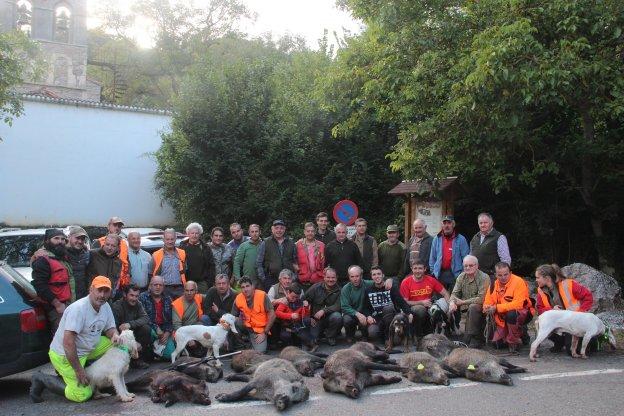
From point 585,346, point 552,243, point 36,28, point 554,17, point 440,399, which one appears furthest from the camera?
point 36,28

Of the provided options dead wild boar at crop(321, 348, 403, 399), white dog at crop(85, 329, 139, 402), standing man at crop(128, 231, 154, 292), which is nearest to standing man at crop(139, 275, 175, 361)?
standing man at crop(128, 231, 154, 292)

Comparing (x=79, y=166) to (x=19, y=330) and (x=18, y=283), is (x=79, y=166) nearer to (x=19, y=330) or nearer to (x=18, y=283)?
(x=18, y=283)

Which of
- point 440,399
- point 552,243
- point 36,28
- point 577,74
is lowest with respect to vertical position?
point 440,399

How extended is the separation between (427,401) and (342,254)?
398cm

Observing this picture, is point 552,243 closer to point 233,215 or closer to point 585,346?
point 585,346

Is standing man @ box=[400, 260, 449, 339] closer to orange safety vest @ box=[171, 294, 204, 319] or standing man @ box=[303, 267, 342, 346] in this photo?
standing man @ box=[303, 267, 342, 346]

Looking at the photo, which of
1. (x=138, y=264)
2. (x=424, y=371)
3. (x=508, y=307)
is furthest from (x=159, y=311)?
(x=508, y=307)

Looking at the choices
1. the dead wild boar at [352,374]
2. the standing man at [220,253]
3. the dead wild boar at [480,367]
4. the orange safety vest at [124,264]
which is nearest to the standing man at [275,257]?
the standing man at [220,253]

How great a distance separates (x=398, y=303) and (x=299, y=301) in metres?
1.47

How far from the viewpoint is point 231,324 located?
859 centimetres

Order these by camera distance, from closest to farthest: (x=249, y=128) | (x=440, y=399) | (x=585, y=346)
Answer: (x=440, y=399) < (x=585, y=346) < (x=249, y=128)

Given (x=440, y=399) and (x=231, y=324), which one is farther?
(x=231, y=324)

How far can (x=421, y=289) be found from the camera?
31.7 ft

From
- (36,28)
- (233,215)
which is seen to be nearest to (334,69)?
(233,215)
